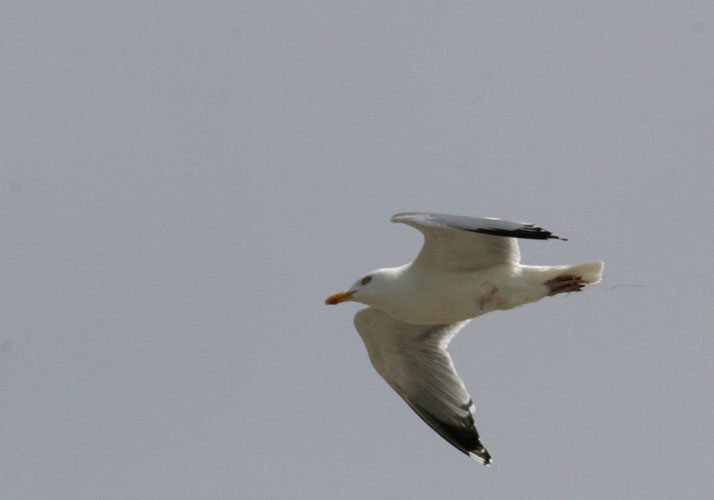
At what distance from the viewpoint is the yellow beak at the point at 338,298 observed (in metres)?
10.4

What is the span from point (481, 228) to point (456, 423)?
3144 millimetres

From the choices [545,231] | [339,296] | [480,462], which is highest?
[545,231]

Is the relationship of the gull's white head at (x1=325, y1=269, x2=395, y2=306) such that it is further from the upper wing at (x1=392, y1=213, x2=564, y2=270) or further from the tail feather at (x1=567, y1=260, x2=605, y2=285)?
the tail feather at (x1=567, y1=260, x2=605, y2=285)

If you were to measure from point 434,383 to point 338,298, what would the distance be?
181 cm

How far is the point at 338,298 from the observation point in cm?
1042

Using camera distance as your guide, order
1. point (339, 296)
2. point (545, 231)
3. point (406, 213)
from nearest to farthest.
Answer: point (545, 231) → point (406, 213) → point (339, 296)

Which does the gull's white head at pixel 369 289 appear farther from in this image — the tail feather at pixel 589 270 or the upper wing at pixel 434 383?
the tail feather at pixel 589 270

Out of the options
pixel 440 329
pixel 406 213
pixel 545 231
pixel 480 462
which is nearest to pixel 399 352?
pixel 440 329

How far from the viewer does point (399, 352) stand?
37.8 feet

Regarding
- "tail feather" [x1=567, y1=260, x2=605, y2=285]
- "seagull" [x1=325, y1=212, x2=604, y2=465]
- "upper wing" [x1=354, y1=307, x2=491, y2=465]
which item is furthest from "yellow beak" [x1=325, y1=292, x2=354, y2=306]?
"tail feather" [x1=567, y1=260, x2=605, y2=285]

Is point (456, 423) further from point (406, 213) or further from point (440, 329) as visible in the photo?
point (406, 213)

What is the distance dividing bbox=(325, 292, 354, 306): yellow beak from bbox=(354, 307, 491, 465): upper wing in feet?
3.99

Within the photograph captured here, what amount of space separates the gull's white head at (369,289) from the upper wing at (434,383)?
124 cm

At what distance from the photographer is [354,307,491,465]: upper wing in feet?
37.9
